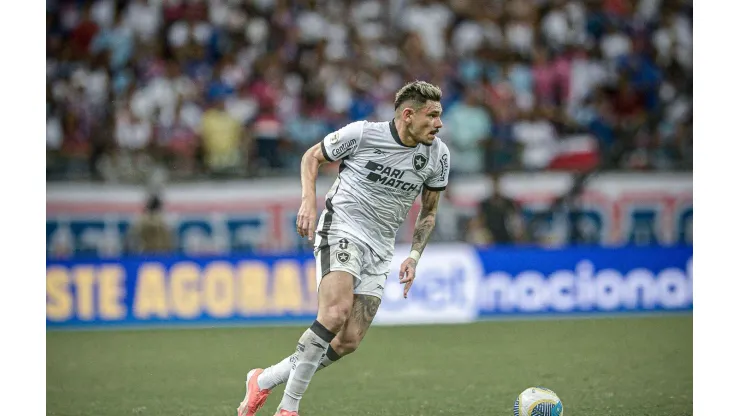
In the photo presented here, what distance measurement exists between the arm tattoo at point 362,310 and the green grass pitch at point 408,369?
1.01m

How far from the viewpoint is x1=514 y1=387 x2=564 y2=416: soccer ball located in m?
7.76

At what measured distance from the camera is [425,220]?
27.6 ft

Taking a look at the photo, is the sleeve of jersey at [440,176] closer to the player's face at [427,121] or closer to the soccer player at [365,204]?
the soccer player at [365,204]

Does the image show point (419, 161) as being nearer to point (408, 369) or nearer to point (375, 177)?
point (375, 177)

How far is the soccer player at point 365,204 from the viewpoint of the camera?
25.9 ft

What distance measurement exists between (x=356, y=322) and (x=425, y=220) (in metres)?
0.99

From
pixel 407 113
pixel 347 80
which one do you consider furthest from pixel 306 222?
pixel 347 80

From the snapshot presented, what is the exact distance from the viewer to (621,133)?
712 inches

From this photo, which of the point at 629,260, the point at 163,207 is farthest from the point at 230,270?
the point at 629,260

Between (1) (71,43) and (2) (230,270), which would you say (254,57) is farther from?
(2) (230,270)
